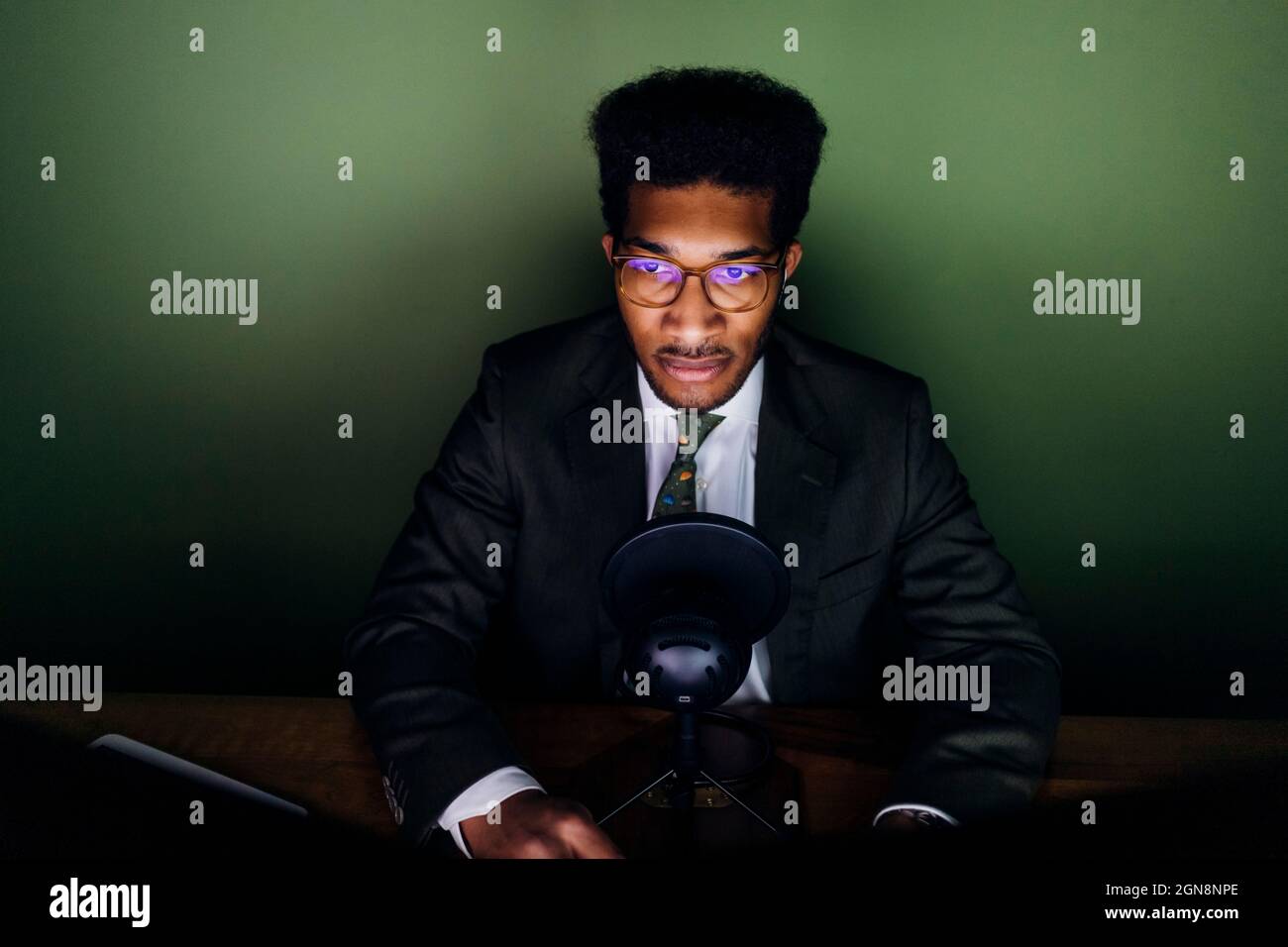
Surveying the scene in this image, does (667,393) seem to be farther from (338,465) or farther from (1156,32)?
(1156,32)

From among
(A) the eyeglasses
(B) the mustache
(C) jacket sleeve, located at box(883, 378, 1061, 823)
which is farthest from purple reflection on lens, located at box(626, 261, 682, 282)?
(C) jacket sleeve, located at box(883, 378, 1061, 823)

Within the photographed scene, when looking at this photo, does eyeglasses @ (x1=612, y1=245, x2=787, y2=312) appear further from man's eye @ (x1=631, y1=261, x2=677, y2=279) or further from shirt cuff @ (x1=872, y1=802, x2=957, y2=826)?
shirt cuff @ (x1=872, y1=802, x2=957, y2=826)

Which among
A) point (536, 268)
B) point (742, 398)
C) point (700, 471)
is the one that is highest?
point (536, 268)

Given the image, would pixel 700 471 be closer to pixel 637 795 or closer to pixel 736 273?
pixel 736 273

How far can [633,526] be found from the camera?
5.41 ft

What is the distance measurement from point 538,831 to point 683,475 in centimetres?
69

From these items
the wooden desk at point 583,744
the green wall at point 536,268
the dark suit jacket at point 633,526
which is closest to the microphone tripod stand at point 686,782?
the wooden desk at point 583,744

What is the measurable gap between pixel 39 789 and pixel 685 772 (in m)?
0.85

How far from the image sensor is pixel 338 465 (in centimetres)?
245

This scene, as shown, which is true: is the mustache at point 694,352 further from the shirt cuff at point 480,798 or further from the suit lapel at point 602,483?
the shirt cuff at point 480,798

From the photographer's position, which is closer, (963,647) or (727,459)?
(963,647)

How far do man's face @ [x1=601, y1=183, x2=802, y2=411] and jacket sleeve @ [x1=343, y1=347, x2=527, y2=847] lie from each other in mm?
304

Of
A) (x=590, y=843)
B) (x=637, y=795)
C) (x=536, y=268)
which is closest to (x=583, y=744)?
A: (x=637, y=795)

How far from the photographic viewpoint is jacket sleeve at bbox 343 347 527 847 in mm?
1307
